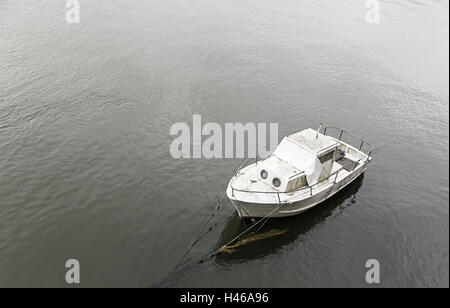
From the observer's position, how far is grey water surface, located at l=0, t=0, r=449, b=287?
2225cm

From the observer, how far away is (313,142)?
2552 cm

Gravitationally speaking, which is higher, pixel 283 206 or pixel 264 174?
pixel 264 174

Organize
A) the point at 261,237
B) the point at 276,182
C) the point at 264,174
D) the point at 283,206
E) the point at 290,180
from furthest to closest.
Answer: the point at 264,174 < the point at 276,182 < the point at 261,237 < the point at 283,206 < the point at 290,180

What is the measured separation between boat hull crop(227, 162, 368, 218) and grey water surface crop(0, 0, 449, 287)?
110 centimetres

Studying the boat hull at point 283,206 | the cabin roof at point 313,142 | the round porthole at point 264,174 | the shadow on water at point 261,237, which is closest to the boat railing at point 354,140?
the cabin roof at point 313,142

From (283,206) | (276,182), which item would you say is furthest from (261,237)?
(276,182)

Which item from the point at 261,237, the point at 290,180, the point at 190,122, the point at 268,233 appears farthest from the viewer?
the point at 190,122

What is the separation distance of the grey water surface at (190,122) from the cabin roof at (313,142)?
5.23 metres

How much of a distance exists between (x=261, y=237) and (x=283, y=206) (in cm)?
266

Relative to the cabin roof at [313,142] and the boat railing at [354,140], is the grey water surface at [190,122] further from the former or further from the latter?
the cabin roof at [313,142]

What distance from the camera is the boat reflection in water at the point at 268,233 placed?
22.8 meters

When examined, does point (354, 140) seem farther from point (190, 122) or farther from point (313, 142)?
point (190, 122)

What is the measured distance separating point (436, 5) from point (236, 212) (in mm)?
66917

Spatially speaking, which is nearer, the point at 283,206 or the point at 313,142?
the point at 283,206
